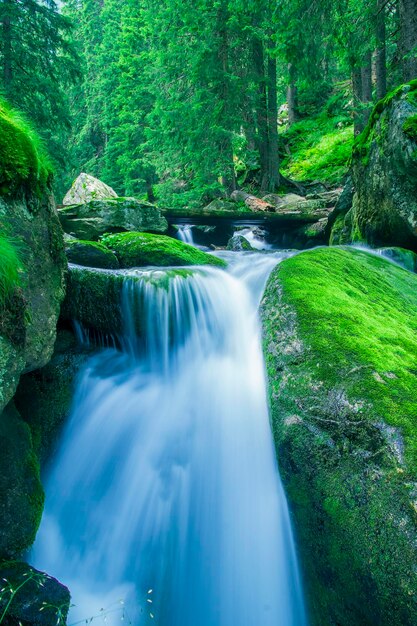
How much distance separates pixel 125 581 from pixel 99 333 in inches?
116

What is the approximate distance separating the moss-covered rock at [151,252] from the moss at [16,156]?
296cm

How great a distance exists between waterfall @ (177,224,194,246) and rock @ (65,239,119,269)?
5807 millimetres

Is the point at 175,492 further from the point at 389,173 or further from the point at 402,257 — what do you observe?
the point at 389,173

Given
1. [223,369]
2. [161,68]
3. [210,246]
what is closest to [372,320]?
[223,369]

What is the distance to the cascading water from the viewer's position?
9.28ft

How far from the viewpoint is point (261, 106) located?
1700 cm

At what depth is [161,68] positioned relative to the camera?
18.7m

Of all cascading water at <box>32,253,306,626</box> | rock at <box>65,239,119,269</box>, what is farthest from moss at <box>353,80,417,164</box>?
Answer: rock at <box>65,239,119,269</box>

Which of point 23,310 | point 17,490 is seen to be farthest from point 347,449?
point 23,310

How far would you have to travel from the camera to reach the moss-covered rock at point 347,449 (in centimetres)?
200

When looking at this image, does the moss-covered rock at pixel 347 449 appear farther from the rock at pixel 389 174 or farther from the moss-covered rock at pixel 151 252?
the rock at pixel 389 174

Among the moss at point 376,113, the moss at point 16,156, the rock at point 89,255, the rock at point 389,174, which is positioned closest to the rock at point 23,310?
the moss at point 16,156

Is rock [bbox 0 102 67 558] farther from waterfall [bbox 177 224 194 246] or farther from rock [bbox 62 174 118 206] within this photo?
rock [bbox 62 174 118 206]

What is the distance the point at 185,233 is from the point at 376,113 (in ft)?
20.8
